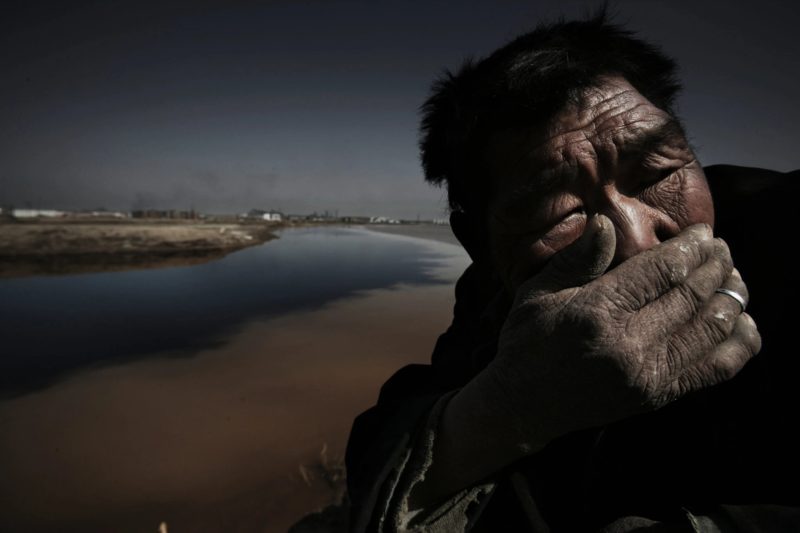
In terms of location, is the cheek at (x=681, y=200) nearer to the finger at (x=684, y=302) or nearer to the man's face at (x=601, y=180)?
the man's face at (x=601, y=180)

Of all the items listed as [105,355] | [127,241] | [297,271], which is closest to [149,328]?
[105,355]

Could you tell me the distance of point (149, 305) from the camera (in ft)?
32.2

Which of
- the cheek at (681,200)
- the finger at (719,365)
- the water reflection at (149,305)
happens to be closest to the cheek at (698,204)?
the cheek at (681,200)

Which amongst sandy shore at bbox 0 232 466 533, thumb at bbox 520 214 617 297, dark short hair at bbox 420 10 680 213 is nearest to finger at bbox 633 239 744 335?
thumb at bbox 520 214 617 297

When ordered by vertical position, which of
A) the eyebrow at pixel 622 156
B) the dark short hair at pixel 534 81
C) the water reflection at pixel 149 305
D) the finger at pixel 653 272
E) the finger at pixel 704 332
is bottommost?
the water reflection at pixel 149 305

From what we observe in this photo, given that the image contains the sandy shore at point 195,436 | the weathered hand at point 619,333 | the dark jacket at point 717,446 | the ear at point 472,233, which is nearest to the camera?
the weathered hand at point 619,333

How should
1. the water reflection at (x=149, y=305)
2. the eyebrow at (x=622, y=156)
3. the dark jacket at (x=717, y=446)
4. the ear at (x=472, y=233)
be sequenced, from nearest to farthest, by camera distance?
the dark jacket at (x=717, y=446) → the eyebrow at (x=622, y=156) → the ear at (x=472, y=233) → the water reflection at (x=149, y=305)

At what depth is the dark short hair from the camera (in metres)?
1.20

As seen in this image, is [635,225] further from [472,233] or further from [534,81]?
[472,233]

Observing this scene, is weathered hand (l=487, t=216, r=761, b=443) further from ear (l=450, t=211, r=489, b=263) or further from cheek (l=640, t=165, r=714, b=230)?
ear (l=450, t=211, r=489, b=263)

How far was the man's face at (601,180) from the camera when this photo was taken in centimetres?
107

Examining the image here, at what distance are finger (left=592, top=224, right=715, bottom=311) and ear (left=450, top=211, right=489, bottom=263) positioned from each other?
67 centimetres

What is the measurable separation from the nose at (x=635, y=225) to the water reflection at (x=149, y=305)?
24.3 ft

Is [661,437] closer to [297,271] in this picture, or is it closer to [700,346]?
[700,346]
